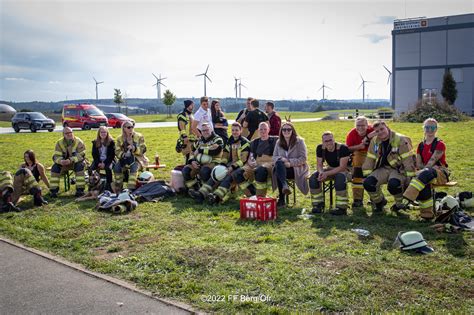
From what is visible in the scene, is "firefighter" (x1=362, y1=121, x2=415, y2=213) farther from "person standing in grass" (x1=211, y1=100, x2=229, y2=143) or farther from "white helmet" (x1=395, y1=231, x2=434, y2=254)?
"person standing in grass" (x1=211, y1=100, x2=229, y2=143)

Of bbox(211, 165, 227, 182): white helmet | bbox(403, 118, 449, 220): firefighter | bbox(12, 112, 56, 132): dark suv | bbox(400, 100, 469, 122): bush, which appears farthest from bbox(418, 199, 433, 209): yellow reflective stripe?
bbox(12, 112, 56, 132): dark suv

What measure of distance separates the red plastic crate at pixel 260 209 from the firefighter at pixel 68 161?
4.51 meters

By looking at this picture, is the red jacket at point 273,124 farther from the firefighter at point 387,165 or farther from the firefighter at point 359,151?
the firefighter at point 387,165

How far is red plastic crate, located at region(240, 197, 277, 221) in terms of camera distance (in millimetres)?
7891

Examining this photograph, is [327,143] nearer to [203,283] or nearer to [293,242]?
[293,242]

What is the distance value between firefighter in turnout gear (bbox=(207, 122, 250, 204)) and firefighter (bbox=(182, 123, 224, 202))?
7.3 inches

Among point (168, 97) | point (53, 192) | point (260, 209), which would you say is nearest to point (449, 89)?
point (168, 97)

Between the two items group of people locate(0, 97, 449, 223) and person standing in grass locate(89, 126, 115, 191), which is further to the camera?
person standing in grass locate(89, 126, 115, 191)

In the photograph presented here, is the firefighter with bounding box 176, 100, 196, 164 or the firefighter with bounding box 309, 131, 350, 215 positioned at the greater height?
the firefighter with bounding box 176, 100, 196, 164

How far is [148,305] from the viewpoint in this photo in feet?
15.7

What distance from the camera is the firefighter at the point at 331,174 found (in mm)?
8234

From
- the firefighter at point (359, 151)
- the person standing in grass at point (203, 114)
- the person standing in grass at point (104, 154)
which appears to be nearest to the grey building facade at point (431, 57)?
the person standing in grass at point (203, 114)

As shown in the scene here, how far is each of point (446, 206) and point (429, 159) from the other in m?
0.89

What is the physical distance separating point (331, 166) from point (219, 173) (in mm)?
2251
